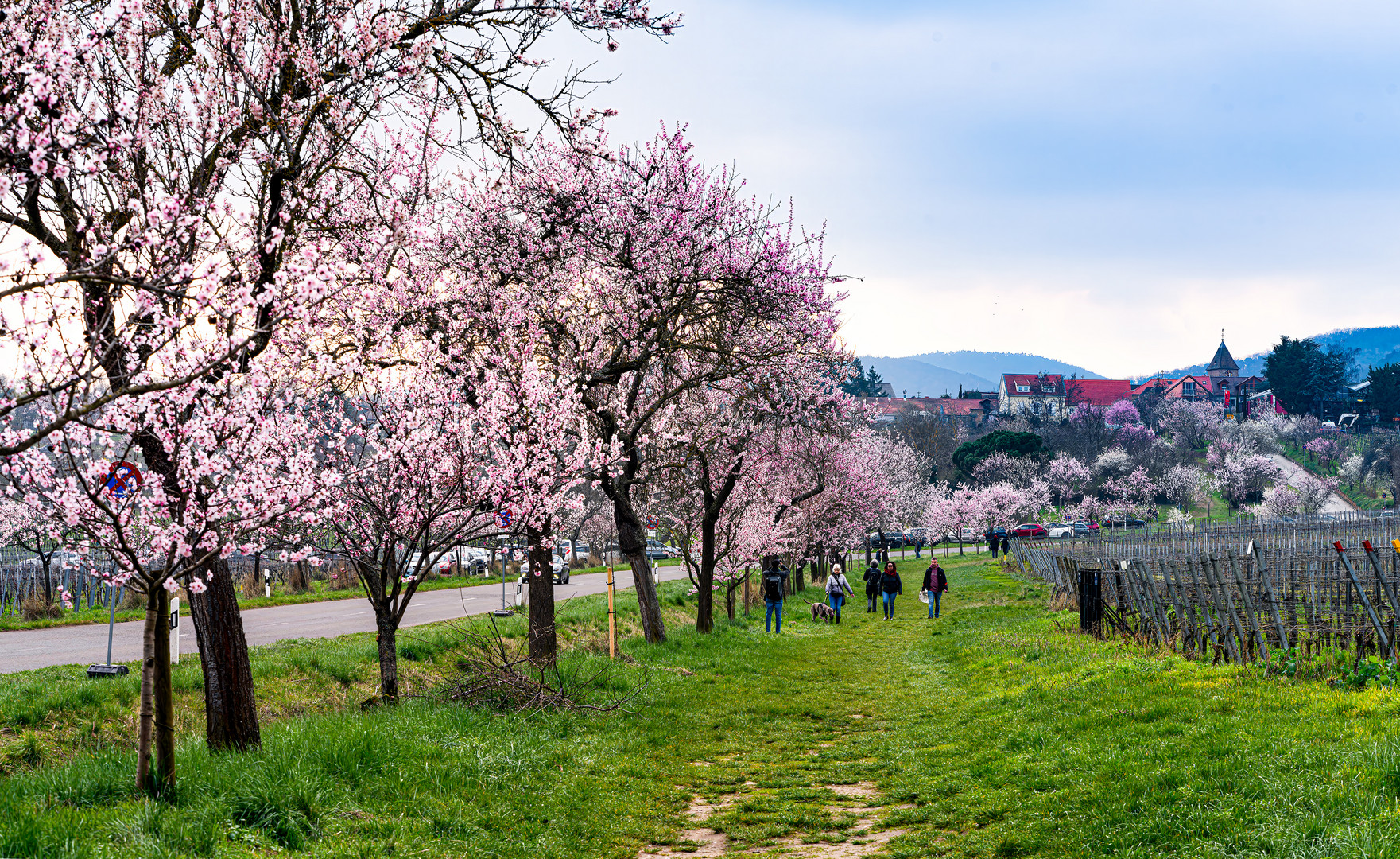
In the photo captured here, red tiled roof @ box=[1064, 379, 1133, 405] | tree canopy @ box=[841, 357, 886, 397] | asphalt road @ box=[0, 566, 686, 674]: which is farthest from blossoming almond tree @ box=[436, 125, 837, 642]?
red tiled roof @ box=[1064, 379, 1133, 405]

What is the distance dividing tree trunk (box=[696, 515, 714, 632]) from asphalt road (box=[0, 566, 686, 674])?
5219 mm

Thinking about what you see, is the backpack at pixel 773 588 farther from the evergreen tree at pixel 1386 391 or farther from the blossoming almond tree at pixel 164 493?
the evergreen tree at pixel 1386 391

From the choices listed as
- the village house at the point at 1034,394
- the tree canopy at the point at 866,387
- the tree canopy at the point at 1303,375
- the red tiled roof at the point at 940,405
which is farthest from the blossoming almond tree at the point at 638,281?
the village house at the point at 1034,394

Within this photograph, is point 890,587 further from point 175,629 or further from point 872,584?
point 175,629

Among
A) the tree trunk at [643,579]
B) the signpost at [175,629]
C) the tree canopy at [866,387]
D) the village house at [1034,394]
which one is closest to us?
the signpost at [175,629]

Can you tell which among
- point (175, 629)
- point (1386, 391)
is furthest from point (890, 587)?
point (1386, 391)

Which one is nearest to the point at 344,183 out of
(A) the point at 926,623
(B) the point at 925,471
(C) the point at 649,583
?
(C) the point at 649,583

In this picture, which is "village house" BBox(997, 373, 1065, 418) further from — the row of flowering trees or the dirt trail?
the dirt trail

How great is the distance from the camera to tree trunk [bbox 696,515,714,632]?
2127cm

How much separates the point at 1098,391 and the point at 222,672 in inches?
7671

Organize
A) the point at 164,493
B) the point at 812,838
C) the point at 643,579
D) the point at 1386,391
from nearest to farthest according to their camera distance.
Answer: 1. the point at 164,493
2. the point at 812,838
3. the point at 643,579
4. the point at 1386,391

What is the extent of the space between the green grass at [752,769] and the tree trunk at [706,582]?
620cm

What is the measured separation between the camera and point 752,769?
9.84 meters

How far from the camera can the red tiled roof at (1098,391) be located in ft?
576
